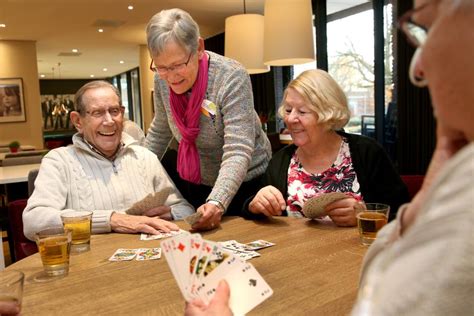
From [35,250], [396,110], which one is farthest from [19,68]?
[35,250]

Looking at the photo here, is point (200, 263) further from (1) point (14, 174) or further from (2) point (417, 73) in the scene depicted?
(1) point (14, 174)

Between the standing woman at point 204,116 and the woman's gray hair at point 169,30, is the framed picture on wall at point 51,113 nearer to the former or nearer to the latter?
the standing woman at point 204,116

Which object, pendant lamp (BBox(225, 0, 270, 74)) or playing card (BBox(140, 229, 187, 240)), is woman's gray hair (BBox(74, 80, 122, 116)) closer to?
playing card (BBox(140, 229, 187, 240))

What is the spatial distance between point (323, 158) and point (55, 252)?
1316 mm

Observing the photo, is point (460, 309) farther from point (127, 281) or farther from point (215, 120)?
point (215, 120)

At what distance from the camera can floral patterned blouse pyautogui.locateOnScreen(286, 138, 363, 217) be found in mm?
2064

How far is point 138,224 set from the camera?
178 cm

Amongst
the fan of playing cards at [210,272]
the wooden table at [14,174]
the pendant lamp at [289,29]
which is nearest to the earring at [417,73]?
the fan of playing cards at [210,272]

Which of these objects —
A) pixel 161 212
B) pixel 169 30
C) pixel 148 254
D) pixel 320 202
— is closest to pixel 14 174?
pixel 161 212

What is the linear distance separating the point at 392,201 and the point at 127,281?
49.8 inches

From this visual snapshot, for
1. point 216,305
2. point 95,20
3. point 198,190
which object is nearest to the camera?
point 216,305

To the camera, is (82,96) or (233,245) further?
(82,96)

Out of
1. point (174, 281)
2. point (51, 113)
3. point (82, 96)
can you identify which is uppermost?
point (51, 113)

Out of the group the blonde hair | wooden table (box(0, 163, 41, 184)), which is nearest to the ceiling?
wooden table (box(0, 163, 41, 184))
